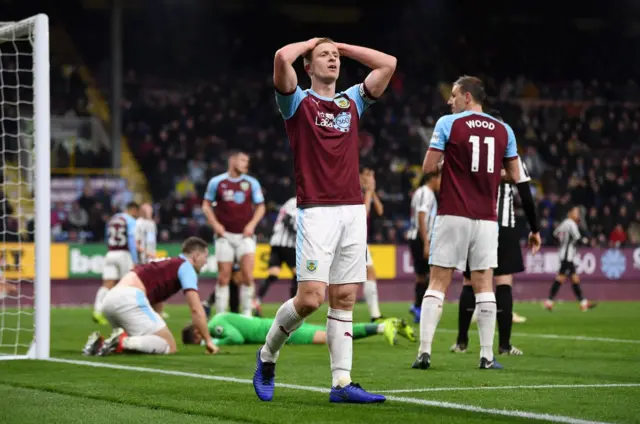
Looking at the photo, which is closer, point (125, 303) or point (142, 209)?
point (125, 303)

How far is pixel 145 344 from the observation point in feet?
34.0

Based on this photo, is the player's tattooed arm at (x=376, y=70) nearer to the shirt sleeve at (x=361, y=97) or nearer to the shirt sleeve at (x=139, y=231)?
the shirt sleeve at (x=361, y=97)

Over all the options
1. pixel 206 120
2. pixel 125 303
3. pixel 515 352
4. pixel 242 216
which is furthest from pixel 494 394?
pixel 206 120

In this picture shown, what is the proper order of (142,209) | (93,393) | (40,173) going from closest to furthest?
(93,393), (40,173), (142,209)

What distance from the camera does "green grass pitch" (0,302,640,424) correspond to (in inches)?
226

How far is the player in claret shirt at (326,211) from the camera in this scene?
247 inches

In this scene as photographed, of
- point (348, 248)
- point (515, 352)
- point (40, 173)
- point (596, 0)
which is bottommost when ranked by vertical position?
point (515, 352)

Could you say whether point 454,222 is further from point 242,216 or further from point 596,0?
point 596,0

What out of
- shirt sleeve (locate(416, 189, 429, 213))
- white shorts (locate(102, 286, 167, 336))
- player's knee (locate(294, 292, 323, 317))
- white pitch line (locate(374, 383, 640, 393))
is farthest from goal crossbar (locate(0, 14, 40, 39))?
shirt sleeve (locate(416, 189, 429, 213))

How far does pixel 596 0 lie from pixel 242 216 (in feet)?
73.3

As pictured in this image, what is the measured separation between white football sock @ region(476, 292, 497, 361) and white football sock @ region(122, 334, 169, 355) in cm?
328

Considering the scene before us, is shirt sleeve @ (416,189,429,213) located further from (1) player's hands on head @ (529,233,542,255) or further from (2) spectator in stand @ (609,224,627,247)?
(2) spectator in stand @ (609,224,627,247)

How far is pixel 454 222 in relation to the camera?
27.8ft

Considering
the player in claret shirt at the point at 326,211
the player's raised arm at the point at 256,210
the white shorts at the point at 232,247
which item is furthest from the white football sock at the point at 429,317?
the white shorts at the point at 232,247
